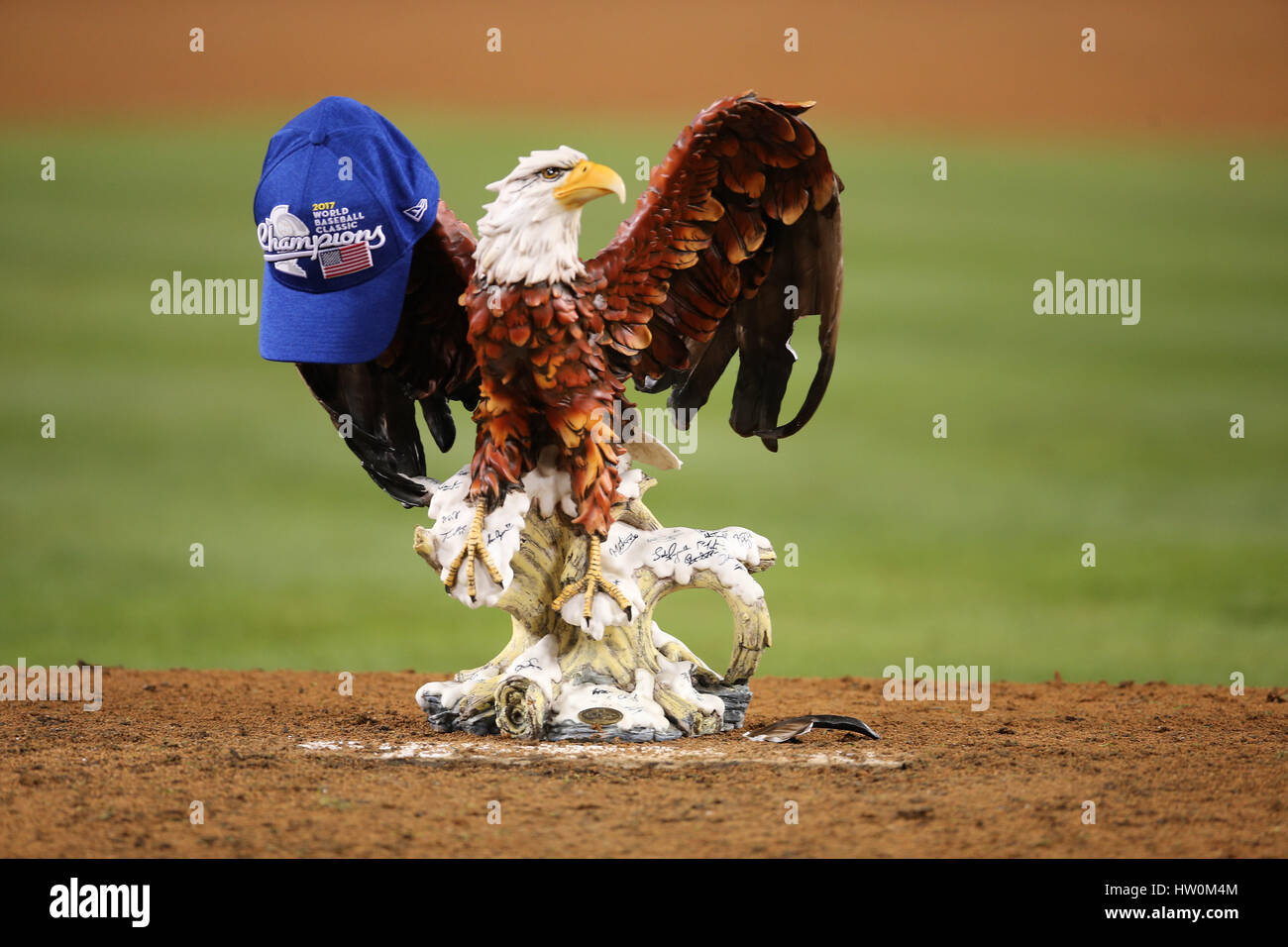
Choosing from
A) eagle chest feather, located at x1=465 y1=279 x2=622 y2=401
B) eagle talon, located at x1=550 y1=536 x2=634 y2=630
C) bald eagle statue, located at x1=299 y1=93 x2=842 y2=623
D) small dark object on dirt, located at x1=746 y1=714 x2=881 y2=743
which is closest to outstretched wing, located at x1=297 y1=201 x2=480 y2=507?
bald eagle statue, located at x1=299 y1=93 x2=842 y2=623

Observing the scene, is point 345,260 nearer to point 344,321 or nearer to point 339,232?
point 339,232

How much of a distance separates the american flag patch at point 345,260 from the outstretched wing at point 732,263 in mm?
870

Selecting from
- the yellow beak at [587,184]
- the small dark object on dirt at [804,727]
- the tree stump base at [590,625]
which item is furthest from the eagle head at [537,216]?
the small dark object on dirt at [804,727]

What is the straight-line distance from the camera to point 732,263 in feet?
20.4

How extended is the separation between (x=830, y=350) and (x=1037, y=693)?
2.31 meters

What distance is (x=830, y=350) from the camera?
21.2ft

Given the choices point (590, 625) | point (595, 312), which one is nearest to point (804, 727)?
point (590, 625)

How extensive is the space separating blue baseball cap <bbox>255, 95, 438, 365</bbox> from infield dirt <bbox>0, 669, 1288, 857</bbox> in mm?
1598

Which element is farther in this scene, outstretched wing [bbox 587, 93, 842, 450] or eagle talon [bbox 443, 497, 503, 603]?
outstretched wing [bbox 587, 93, 842, 450]

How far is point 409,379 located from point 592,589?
1.26 metres

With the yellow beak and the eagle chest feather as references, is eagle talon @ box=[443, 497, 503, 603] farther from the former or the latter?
the yellow beak

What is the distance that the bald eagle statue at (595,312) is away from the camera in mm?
5758

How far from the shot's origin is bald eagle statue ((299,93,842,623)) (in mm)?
5758

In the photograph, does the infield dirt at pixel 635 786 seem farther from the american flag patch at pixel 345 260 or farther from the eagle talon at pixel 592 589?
the american flag patch at pixel 345 260
